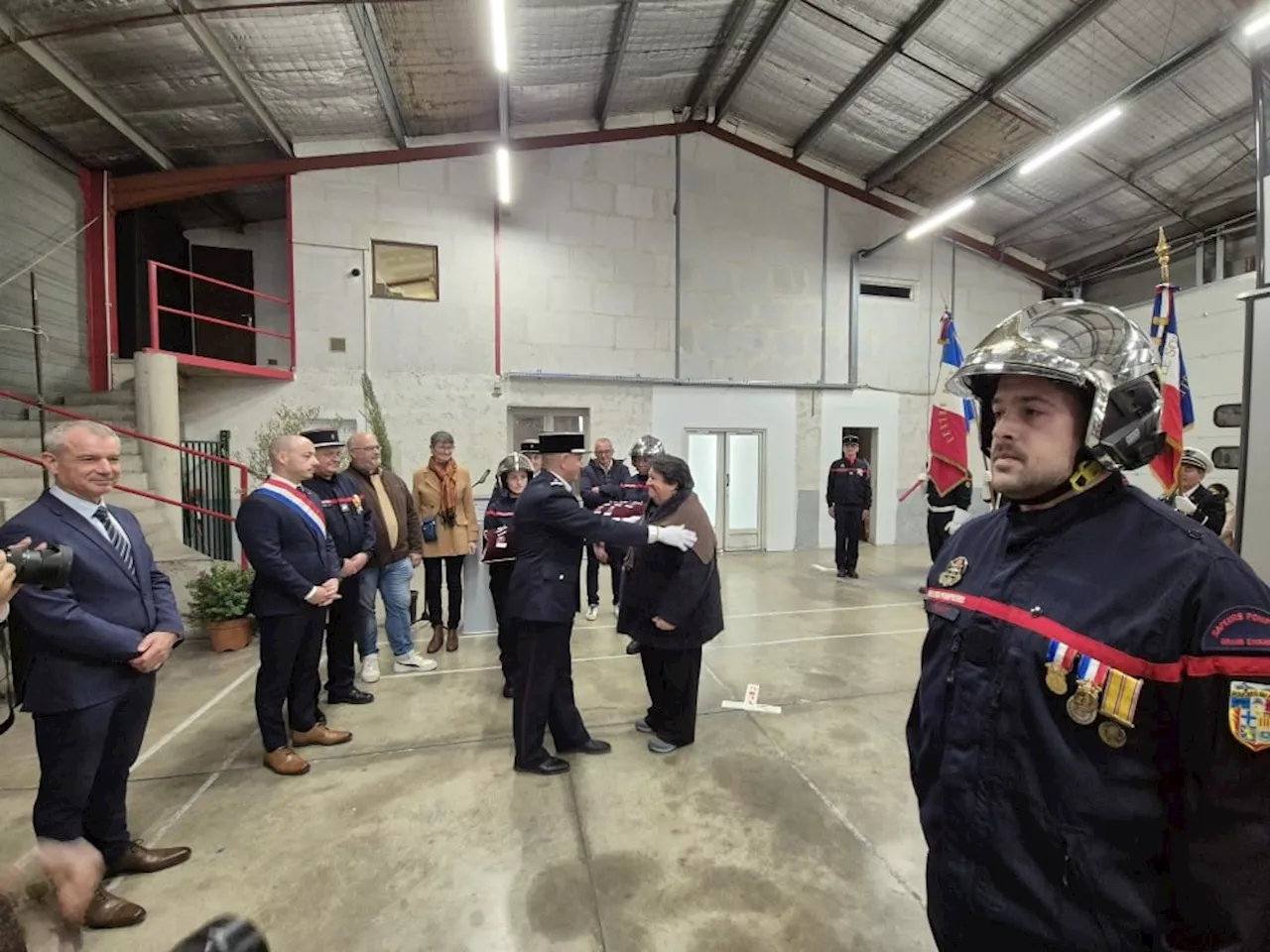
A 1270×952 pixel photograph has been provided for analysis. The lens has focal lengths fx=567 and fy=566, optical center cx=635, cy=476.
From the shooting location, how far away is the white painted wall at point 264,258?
Result: 8789 mm

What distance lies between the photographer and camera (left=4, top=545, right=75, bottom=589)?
162 centimetres

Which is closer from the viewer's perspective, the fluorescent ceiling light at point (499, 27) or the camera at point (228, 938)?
the camera at point (228, 938)

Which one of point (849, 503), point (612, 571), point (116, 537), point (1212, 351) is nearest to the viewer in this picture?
point (116, 537)

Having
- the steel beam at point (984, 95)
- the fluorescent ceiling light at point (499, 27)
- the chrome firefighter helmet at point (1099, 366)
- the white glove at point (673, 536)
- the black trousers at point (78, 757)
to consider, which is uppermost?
the steel beam at point (984, 95)

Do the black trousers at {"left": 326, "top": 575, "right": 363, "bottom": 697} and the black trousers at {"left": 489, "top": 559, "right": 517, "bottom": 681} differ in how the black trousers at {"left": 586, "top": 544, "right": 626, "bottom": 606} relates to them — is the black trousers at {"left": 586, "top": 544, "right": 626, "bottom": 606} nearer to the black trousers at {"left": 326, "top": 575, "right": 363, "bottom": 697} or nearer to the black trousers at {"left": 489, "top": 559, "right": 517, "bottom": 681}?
the black trousers at {"left": 489, "top": 559, "right": 517, "bottom": 681}

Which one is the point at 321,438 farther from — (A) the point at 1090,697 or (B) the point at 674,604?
(A) the point at 1090,697

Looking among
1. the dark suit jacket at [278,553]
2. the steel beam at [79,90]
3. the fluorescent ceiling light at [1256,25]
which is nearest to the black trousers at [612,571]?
the dark suit jacket at [278,553]

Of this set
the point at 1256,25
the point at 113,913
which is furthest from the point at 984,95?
the point at 113,913

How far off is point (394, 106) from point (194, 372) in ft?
13.9

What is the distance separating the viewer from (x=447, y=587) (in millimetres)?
4891

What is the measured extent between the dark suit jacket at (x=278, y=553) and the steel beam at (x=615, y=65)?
649 centimetres

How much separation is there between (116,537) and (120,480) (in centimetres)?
464

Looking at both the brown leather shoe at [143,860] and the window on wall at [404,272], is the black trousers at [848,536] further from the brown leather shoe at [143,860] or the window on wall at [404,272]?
the brown leather shoe at [143,860]

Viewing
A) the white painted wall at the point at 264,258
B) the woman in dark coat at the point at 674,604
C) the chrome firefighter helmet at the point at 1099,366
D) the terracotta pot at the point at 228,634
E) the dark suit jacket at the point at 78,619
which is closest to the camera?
the chrome firefighter helmet at the point at 1099,366
